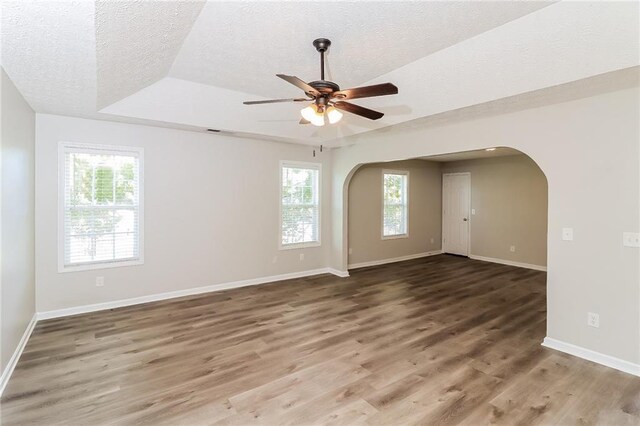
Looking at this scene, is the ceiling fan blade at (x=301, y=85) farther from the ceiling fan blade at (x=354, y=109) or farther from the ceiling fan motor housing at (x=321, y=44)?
the ceiling fan motor housing at (x=321, y=44)

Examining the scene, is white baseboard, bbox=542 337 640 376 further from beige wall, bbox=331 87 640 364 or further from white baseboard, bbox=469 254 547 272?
white baseboard, bbox=469 254 547 272

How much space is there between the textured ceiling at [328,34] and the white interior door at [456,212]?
5676 millimetres

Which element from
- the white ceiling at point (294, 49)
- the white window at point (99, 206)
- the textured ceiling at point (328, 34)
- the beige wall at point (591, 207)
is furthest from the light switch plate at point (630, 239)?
the white window at point (99, 206)

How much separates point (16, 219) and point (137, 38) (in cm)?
202

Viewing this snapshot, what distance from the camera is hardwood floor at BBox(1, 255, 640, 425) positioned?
2.19 metres

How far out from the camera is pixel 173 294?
4.66m

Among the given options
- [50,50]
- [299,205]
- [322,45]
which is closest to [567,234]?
[322,45]

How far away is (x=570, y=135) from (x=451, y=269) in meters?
4.02

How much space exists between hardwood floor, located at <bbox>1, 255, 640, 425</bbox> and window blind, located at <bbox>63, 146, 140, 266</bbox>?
2.67 feet

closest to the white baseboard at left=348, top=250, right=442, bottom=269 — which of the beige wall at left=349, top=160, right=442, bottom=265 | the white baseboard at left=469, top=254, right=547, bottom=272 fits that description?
the beige wall at left=349, top=160, right=442, bottom=265

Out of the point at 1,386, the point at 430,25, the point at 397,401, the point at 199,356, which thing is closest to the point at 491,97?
the point at 430,25

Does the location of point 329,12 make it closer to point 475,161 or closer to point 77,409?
point 77,409

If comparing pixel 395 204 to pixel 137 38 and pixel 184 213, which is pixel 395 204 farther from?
pixel 137 38

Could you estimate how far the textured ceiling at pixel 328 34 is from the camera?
219 cm
